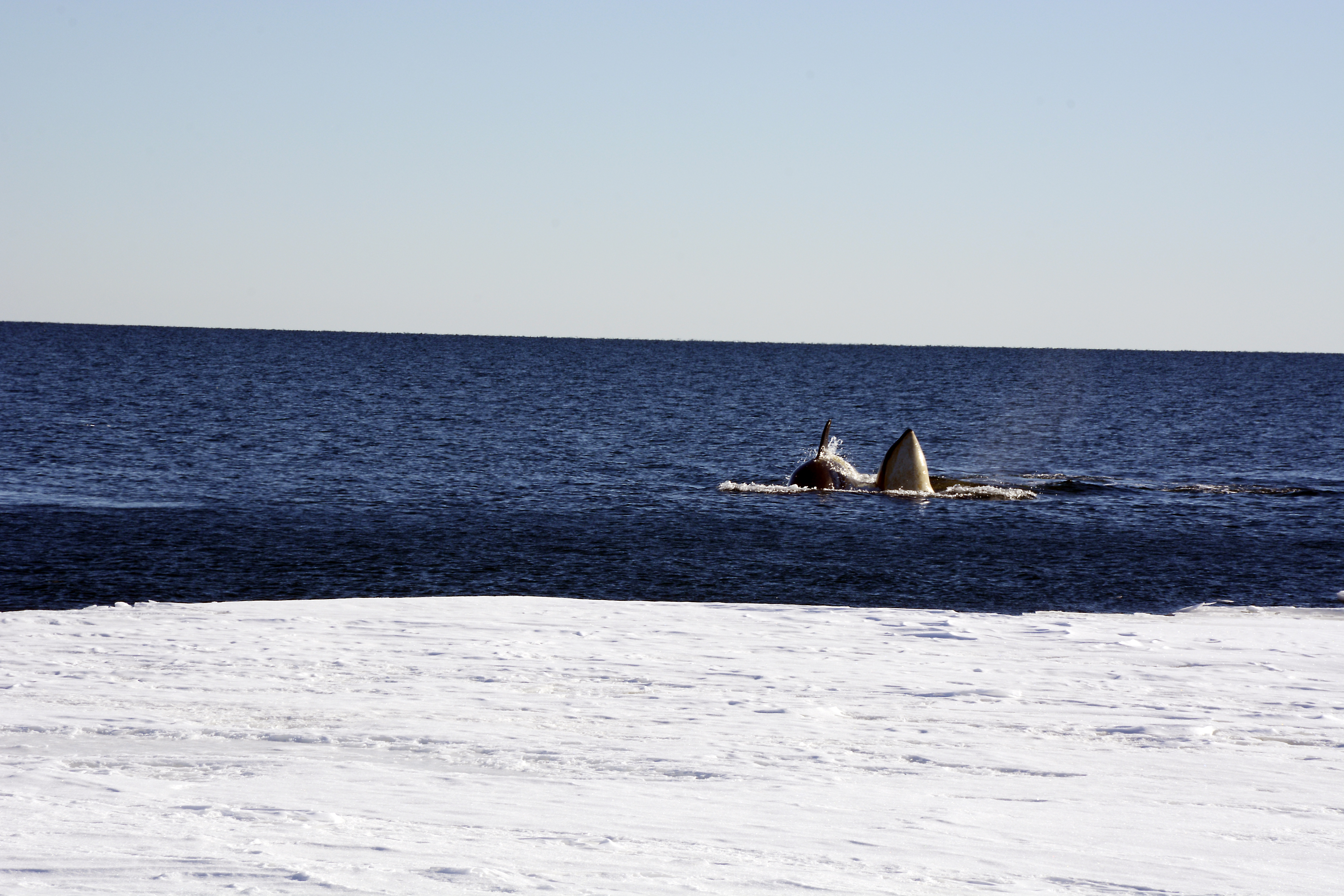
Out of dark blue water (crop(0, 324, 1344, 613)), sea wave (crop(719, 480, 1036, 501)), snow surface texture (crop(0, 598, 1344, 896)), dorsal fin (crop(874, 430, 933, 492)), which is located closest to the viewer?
snow surface texture (crop(0, 598, 1344, 896))

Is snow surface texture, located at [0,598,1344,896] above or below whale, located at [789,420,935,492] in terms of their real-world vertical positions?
below

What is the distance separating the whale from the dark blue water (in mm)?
1304

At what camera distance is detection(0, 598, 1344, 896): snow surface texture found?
19.7 ft

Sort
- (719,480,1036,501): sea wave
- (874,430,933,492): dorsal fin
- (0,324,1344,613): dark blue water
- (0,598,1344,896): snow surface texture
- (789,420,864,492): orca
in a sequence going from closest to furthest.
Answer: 1. (0,598,1344,896): snow surface texture
2. (0,324,1344,613): dark blue water
3. (719,480,1036,501): sea wave
4. (874,430,933,492): dorsal fin
5. (789,420,864,492): orca

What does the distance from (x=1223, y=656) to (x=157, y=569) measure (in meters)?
16.0

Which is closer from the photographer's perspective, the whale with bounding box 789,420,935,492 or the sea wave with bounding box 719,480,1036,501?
the sea wave with bounding box 719,480,1036,501

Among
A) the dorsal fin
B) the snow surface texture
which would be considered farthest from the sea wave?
the snow surface texture

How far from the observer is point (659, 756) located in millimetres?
7883

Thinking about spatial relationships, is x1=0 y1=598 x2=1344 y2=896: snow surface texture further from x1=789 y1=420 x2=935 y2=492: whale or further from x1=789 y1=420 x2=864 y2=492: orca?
x1=789 y1=420 x2=864 y2=492: orca

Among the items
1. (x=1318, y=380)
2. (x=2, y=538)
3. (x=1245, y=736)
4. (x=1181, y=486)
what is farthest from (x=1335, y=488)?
(x=1318, y=380)

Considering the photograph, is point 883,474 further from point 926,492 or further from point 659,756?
point 659,756

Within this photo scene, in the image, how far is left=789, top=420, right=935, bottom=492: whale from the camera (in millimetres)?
31797

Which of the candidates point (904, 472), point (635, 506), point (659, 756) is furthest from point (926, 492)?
point (659, 756)

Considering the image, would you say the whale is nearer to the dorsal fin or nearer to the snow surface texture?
the dorsal fin
